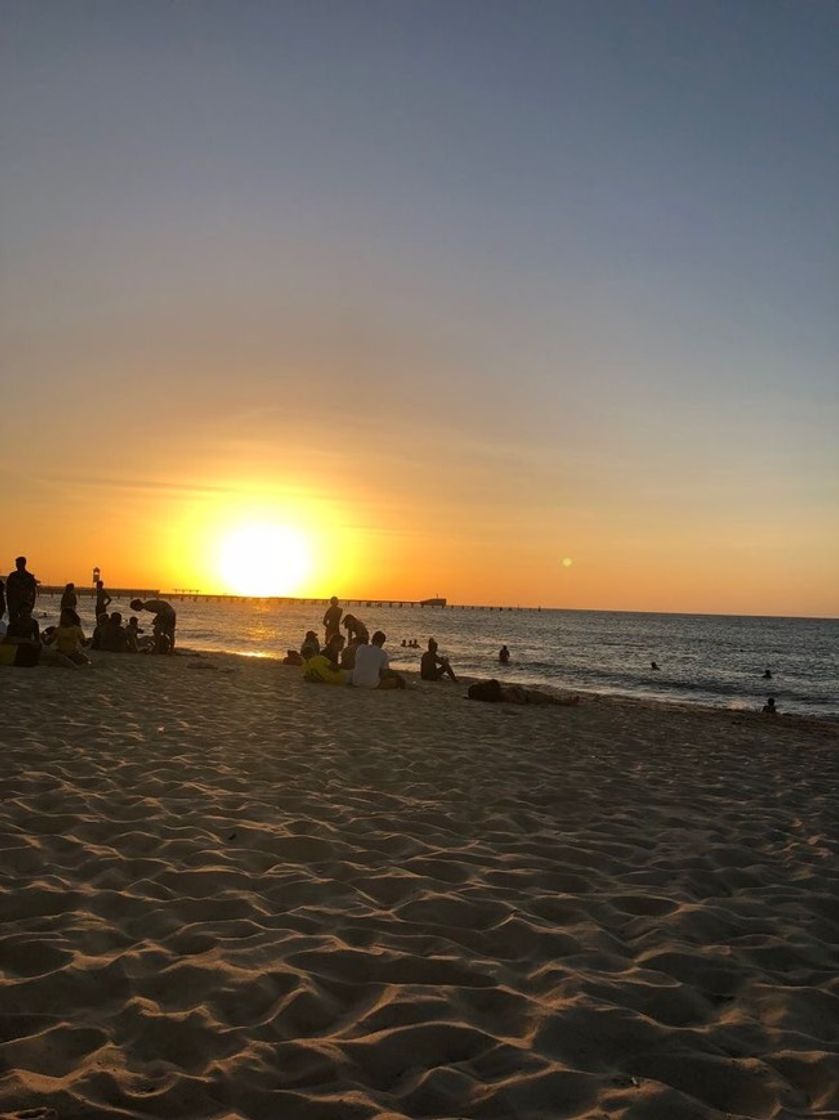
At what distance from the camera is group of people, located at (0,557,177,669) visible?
14.4 metres

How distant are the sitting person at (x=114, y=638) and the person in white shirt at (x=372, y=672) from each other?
7.45 m

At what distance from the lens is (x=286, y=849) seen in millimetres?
4941

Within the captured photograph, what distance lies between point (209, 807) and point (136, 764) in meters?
1.58

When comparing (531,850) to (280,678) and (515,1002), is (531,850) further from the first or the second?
(280,678)

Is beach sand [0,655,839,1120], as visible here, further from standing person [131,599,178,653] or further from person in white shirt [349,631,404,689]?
standing person [131,599,178,653]

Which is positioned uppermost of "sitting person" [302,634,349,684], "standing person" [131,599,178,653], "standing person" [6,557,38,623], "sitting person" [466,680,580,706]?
"standing person" [6,557,38,623]

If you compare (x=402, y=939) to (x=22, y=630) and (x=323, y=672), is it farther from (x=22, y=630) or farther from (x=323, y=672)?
(x=22, y=630)

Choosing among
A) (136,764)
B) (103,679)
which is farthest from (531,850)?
(103,679)

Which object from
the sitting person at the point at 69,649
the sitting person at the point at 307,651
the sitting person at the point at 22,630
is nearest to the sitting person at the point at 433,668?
the sitting person at the point at 307,651

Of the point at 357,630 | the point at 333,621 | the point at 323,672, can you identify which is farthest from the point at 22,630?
the point at 333,621

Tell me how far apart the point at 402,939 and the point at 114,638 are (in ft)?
58.8

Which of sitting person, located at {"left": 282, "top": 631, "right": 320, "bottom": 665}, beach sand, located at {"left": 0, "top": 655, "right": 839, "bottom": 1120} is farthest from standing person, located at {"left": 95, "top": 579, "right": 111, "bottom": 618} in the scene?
beach sand, located at {"left": 0, "top": 655, "right": 839, "bottom": 1120}

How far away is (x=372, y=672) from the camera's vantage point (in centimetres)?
1539

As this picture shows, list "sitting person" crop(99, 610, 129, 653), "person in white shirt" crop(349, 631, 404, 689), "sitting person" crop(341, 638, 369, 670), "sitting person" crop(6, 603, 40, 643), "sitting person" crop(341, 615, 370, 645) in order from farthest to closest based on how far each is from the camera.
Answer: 1. "sitting person" crop(99, 610, 129, 653)
2. "sitting person" crop(341, 615, 370, 645)
3. "sitting person" crop(341, 638, 369, 670)
4. "person in white shirt" crop(349, 631, 404, 689)
5. "sitting person" crop(6, 603, 40, 643)
